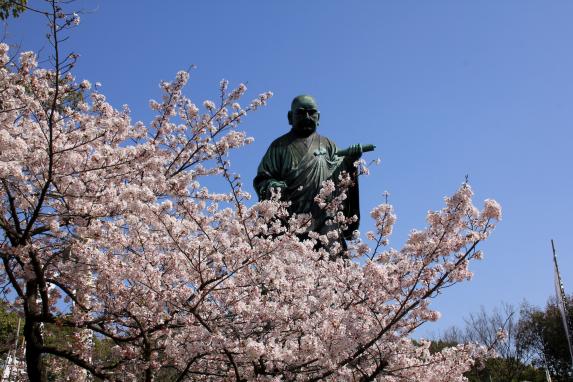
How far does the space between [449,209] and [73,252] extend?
318 cm

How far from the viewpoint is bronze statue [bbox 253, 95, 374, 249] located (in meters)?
8.40

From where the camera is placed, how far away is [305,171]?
8.84 m

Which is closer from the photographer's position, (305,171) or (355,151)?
(355,151)

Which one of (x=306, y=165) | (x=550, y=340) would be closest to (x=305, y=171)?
(x=306, y=165)

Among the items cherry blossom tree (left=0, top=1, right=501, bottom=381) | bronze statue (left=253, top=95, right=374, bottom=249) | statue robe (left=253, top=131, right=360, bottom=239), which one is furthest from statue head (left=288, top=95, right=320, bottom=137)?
cherry blossom tree (left=0, top=1, right=501, bottom=381)

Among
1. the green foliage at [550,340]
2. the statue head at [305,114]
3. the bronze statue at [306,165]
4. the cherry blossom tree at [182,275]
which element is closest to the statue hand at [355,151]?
the bronze statue at [306,165]

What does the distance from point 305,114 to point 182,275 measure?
5.04m

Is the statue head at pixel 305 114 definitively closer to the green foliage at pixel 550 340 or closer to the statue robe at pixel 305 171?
the statue robe at pixel 305 171

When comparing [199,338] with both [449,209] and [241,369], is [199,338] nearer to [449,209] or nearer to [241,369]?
[241,369]

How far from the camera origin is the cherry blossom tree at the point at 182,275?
4.43 meters

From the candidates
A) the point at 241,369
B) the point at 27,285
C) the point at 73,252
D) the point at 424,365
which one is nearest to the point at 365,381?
the point at 424,365

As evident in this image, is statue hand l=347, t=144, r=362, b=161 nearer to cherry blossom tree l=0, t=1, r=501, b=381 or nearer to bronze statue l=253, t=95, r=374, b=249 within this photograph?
bronze statue l=253, t=95, r=374, b=249

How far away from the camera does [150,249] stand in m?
4.84

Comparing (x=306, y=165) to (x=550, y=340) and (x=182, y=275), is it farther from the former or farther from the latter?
(x=550, y=340)
